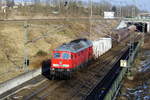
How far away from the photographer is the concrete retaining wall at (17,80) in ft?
96.2

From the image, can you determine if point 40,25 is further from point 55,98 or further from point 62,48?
point 55,98

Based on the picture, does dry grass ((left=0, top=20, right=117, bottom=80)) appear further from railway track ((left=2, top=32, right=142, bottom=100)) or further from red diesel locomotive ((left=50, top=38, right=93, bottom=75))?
railway track ((left=2, top=32, right=142, bottom=100))

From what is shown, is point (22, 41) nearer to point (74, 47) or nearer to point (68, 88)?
point (74, 47)

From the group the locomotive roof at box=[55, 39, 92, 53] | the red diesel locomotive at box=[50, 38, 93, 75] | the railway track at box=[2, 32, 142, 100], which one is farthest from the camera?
the locomotive roof at box=[55, 39, 92, 53]

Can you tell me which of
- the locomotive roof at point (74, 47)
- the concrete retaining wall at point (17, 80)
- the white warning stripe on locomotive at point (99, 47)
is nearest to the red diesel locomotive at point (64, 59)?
the locomotive roof at point (74, 47)

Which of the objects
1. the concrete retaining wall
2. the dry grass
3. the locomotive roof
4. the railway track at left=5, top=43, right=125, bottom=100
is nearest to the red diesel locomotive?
the locomotive roof

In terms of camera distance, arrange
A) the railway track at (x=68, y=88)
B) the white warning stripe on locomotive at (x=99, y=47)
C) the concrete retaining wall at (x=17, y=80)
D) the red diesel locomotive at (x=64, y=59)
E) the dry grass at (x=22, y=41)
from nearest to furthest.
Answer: the railway track at (x=68, y=88) < the concrete retaining wall at (x=17, y=80) < the red diesel locomotive at (x=64, y=59) < the dry grass at (x=22, y=41) < the white warning stripe on locomotive at (x=99, y=47)

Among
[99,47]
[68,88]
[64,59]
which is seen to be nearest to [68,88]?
[68,88]

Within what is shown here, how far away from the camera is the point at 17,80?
31.8m

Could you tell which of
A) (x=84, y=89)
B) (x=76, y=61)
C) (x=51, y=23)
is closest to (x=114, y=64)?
(x=76, y=61)

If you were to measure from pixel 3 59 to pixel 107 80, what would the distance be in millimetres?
16666

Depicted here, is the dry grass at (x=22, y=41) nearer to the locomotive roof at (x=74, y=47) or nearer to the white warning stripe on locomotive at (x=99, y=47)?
the locomotive roof at (x=74, y=47)

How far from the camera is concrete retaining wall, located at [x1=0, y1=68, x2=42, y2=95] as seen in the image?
1154 inches

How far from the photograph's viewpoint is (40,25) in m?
67.6
